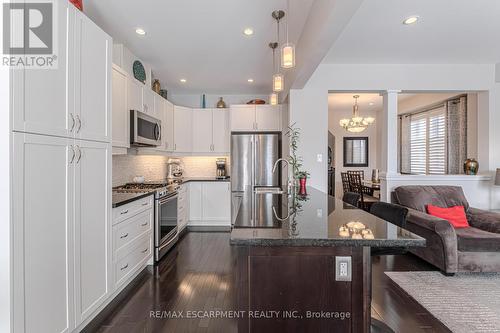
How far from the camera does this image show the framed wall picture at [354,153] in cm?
761

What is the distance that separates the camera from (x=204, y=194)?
193 inches

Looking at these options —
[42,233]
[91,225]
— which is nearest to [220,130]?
[91,225]

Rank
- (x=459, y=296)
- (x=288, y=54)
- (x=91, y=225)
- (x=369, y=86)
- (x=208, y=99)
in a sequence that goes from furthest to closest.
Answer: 1. (x=208, y=99)
2. (x=369, y=86)
3. (x=459, y=296)
4. (x=288, y=54)
5. (x=91, y=225)

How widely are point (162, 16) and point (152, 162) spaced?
2.61 meters

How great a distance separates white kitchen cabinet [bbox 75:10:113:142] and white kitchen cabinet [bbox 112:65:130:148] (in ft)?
2.03

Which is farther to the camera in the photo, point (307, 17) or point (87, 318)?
point (307, 17)

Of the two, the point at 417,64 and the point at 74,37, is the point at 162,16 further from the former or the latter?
the point at 417,64

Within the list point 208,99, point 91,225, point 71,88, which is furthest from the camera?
point 208,99

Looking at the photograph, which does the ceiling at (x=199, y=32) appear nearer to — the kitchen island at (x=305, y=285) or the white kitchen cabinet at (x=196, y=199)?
the white kitchen cabinet at (x=196, y=199)

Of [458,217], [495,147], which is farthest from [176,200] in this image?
[495,147]

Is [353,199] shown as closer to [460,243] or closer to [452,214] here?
[460,243]

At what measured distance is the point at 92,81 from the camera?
78.5 inches

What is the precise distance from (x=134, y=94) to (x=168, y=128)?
132 centimetres

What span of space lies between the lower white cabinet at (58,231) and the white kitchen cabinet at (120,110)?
774 mm
